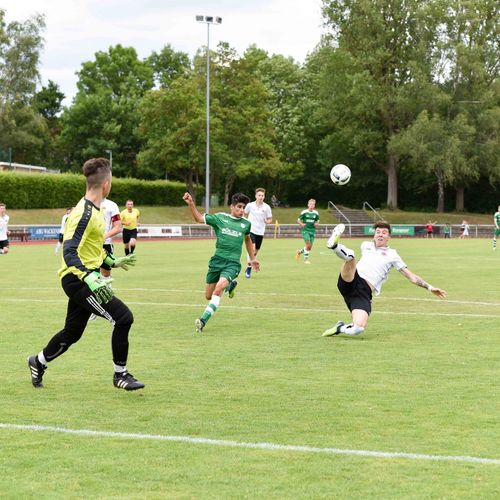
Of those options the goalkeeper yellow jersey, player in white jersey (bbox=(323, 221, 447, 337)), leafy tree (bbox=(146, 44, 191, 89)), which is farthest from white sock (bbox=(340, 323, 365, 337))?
leafy tree (bbox=(146, 44, 191, 89))

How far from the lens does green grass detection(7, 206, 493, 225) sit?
203 feet

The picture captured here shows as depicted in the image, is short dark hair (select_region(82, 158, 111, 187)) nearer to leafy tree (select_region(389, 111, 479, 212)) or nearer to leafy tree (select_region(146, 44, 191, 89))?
leafy tree (select_region(389, 111, 479, 212))

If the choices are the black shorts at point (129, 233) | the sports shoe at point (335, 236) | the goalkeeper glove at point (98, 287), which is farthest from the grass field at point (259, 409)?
the black shorts at point (129, 233)

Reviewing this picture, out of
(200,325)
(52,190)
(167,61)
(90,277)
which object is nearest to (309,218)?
(200,325)

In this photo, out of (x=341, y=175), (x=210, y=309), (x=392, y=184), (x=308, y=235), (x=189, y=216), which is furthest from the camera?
(x=392, y=184)

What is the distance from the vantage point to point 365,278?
12.9 meters

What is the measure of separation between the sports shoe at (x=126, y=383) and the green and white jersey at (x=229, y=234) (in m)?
5.84

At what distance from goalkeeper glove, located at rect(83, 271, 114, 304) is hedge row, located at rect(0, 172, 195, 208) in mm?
56650

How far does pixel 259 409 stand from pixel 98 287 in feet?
5.71

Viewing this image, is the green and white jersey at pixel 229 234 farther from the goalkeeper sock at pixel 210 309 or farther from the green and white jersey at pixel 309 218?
the green and white jersey at pixel 309 218

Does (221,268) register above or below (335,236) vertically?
below

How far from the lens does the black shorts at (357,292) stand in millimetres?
12594

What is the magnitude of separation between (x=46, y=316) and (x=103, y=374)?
18.4ft

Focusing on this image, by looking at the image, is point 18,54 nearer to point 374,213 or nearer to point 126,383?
point 374,213
